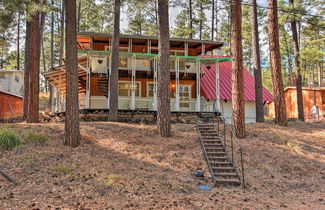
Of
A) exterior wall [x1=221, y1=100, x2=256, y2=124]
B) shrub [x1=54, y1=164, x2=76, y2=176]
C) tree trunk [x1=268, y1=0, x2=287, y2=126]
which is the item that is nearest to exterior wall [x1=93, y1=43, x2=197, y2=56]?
exterior wall [x1=221, y1=100, x2=256, y2=124]

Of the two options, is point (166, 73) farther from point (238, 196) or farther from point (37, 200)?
→ point (37, 200)

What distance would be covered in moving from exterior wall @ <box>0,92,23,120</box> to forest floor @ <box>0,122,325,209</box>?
1049 centimetres

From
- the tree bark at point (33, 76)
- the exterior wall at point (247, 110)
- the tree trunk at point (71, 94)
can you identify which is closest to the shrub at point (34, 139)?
the tree trunk at point (71, 94)

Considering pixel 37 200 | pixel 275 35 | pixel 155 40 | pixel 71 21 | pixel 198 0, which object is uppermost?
pixel 198 0

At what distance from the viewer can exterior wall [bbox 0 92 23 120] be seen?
1759cm

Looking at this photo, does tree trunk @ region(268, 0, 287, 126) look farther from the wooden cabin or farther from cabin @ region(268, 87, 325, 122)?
cabin @ region(268, 87, 325, 122)

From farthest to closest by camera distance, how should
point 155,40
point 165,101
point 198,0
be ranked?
point 198,0, point 155,40, point 165,101

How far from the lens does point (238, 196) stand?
5883 millimetres

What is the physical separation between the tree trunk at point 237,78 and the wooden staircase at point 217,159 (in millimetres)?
1021

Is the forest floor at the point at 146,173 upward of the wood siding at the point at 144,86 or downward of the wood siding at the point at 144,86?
downward

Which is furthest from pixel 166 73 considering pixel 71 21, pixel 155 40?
pixel 155 40

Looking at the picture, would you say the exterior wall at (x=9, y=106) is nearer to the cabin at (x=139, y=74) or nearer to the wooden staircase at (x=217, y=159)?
the cabin at (x=139, y=74)

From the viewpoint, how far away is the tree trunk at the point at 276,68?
1241 cm

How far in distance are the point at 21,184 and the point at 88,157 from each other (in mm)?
2225
